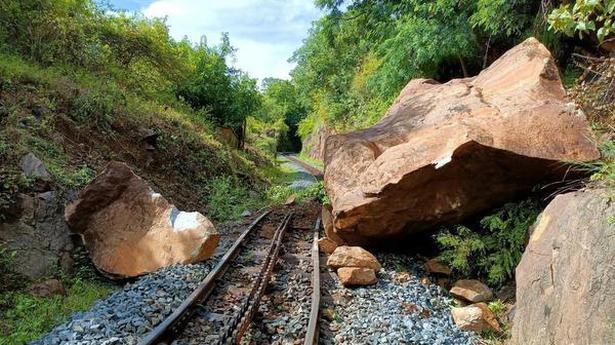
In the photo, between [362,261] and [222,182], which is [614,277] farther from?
[222,182]

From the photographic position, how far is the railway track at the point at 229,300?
4741mm

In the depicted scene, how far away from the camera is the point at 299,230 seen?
10.2 meters

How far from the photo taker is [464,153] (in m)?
6.20

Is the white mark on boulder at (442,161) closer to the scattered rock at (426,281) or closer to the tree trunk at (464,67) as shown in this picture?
the scattered rock at (426,281)

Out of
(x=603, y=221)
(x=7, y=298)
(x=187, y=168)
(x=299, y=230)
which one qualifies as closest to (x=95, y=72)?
(x=187, y=168)

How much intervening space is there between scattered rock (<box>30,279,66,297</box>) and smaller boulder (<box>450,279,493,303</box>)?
197 inches

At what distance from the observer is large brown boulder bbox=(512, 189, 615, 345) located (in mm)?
3676

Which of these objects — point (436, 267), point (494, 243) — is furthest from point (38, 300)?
point (494, 243)

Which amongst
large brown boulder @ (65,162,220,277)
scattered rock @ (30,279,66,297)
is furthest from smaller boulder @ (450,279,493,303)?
scattered rock @ (30,279,66,297)

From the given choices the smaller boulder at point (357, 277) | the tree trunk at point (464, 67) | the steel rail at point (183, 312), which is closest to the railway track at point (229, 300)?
the steel rail at point (183, 312)

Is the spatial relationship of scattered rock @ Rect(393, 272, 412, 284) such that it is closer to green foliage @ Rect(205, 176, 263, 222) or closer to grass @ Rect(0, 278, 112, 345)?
grass @ Rect(0, 278, 112, 345)

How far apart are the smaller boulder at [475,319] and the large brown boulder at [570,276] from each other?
1.46 ft

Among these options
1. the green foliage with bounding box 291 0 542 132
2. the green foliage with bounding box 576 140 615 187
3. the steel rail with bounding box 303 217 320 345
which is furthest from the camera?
the green foliage with bounding box 291 0 542 132

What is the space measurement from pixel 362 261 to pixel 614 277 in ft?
12.0
